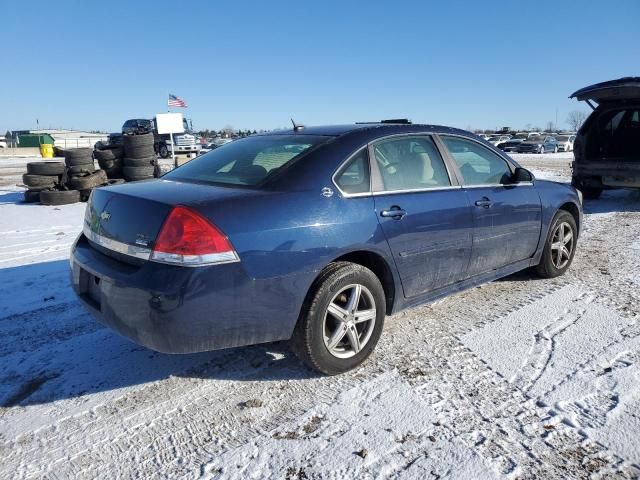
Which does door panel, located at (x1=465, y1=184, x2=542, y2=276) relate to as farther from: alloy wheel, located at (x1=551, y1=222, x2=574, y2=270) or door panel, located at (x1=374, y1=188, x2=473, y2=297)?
alloy wheel, located at (x1=551, y1=222, x2=574, y2=270)

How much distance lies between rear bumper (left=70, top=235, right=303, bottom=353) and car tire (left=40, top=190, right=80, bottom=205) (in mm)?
8266

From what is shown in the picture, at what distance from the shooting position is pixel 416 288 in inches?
134

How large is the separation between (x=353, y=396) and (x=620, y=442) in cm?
133

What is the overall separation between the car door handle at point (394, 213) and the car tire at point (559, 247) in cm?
218

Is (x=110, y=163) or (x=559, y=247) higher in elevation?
(x=110, y=163)

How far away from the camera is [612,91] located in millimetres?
8203

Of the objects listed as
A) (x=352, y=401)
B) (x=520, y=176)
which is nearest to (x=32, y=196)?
(x=520, y=176)

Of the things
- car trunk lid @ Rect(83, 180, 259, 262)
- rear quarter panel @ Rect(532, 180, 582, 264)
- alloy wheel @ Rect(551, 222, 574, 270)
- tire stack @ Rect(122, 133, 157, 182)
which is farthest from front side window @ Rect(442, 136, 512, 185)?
tire stack @ Rect(122, 133, 157, 182)

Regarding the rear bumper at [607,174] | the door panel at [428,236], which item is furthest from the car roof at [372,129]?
the rear bumper at [607,174]

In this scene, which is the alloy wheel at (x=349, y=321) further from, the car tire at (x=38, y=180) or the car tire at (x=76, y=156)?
the car tire at (x=38, y=180)

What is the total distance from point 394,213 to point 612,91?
7.12m

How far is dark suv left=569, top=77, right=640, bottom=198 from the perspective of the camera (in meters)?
8.37

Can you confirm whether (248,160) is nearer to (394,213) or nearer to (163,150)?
(394,213)

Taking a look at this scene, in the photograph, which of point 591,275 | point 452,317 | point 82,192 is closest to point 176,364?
point 452,317
